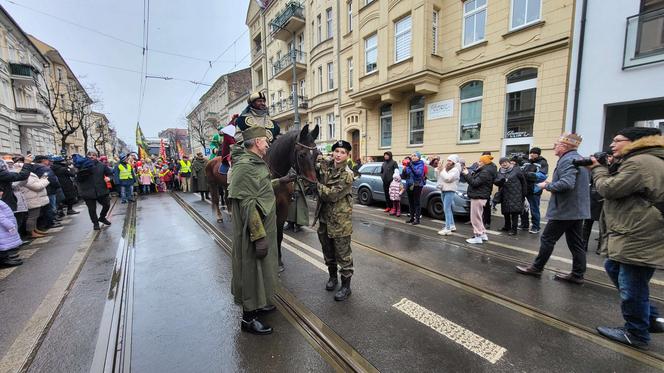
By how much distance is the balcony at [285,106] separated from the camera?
77.9 ft

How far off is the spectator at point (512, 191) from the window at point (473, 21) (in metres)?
8.51

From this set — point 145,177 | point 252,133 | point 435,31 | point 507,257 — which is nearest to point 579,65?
point 435,31

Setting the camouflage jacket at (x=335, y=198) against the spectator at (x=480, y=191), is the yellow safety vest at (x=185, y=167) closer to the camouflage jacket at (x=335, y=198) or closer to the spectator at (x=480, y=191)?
the camouflage jacket at (x=335, y=198)

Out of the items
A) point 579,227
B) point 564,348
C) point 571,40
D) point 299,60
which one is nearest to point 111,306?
point 564,348

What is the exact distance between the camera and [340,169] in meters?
3.39

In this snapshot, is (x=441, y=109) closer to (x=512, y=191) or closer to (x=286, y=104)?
(x=512, y=191)

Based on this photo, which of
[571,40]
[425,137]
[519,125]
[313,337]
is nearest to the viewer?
[313,337]

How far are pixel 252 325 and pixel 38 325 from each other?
2454 millimetres

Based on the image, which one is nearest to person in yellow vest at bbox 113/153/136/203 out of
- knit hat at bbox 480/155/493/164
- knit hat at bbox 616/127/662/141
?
knit hat at bbox 480/155/493/164

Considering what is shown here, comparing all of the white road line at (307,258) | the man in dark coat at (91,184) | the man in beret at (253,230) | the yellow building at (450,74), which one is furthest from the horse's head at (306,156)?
the yellow building at (450,74)

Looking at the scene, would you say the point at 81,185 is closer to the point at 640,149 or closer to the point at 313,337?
the point at 313,337

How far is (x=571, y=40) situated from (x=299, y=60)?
1890 centimetres

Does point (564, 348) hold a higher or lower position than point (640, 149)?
lower

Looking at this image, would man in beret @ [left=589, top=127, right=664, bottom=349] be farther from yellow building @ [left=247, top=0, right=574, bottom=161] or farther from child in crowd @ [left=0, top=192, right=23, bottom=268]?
yellow building @ [left=247, top=0, right=574, bottom=161]
